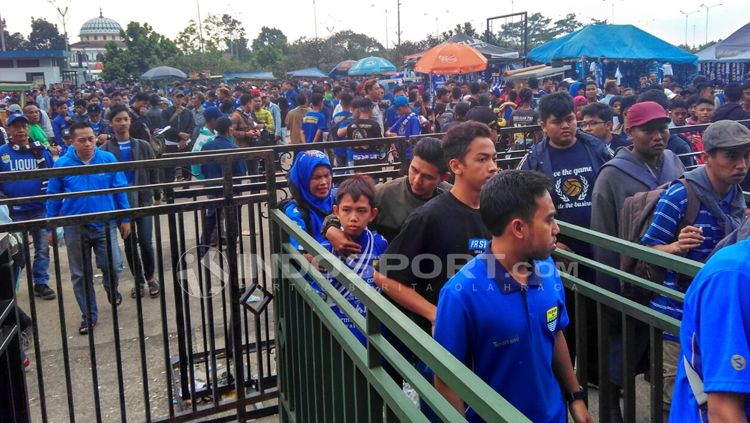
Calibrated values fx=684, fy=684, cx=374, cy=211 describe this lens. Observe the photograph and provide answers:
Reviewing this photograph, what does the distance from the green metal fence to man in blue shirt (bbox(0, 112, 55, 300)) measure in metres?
4.21

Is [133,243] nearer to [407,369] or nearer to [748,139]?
[407,369]

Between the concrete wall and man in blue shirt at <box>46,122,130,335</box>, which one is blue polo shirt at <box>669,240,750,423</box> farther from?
the concrete wall

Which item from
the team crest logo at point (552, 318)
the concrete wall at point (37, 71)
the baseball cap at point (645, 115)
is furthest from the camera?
the concrete wall at point (37, 71)

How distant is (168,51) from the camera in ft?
216

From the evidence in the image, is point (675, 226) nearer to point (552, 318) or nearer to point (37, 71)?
point (552, 318)

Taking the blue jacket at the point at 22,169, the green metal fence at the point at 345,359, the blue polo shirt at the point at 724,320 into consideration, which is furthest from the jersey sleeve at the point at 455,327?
the blue jacket at the point at 22,169

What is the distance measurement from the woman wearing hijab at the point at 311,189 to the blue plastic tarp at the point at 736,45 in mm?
18136

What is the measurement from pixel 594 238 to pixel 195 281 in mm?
4590

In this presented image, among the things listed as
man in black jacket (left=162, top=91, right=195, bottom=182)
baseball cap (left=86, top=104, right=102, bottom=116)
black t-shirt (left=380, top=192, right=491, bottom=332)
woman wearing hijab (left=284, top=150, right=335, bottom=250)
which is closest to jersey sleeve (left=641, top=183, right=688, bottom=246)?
black t-shirt (left=380, top=192, right=491, bottom=332)

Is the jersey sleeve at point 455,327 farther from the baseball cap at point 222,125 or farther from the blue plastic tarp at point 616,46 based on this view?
the blue plastic tarp at point 616,46

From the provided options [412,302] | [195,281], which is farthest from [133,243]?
[195,281]

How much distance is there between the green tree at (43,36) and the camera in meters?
102

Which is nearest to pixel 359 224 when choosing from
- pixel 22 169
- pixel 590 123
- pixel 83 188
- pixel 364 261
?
pixel 364 261

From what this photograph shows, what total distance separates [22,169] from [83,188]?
1.87 m
